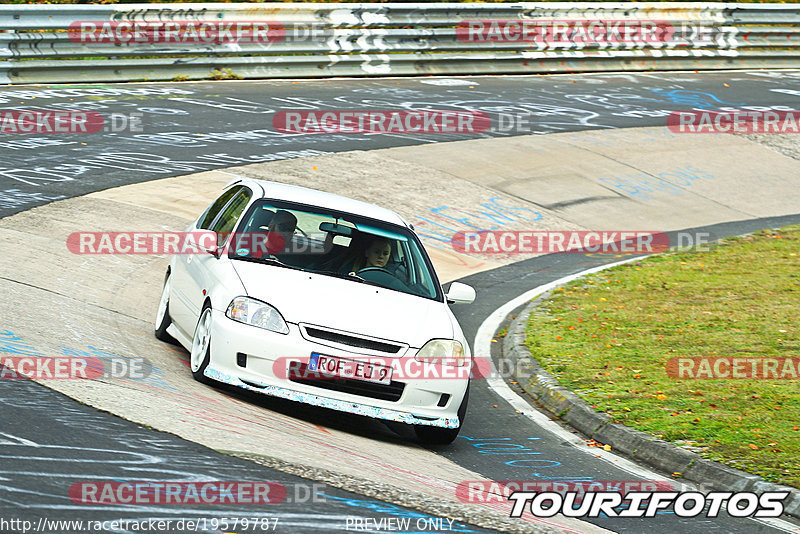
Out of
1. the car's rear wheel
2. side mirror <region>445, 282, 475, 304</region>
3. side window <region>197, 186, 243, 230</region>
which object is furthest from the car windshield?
the car's rear wheel

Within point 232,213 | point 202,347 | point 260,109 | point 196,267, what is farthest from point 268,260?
point 260,109

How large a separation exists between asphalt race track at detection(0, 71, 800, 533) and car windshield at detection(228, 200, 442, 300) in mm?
1126

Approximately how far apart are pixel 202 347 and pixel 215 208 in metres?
2.20

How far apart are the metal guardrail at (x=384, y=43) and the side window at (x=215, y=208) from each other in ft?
34.7

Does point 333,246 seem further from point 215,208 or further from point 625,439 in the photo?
point 625,439

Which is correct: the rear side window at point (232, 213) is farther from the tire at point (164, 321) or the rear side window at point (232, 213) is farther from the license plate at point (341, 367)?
the license plate at point (341, 367)

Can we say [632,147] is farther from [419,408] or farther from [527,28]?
[419,408]

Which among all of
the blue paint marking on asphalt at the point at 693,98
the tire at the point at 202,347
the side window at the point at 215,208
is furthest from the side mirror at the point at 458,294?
the blue paint marking on asphalt at the point at 693,98

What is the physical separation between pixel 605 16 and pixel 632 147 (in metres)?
7.41

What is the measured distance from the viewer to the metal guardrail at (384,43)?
19.1 metres

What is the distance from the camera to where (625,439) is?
808cm

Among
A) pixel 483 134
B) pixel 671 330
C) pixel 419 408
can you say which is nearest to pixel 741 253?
pixel 671 330

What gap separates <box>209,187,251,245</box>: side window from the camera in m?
8.71

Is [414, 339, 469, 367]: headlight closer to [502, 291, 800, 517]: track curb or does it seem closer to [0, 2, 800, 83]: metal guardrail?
[502, 291, 800, 517]: track curb
